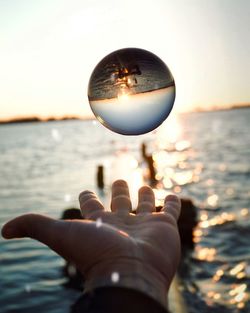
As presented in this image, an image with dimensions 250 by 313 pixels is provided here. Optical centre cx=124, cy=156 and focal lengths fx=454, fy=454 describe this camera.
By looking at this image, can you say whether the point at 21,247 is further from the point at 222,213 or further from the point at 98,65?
the point at 98,65

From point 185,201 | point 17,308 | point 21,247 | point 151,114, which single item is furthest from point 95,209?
point 21,247

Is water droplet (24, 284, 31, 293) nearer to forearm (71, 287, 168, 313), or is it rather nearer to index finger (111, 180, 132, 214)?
index finger (111, 180, 132, 214)

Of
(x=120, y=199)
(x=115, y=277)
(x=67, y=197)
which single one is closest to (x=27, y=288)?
(x=120, y=199)

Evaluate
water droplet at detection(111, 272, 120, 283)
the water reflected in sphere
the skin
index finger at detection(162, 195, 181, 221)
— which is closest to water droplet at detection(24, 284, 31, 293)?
the water reflected in sphere

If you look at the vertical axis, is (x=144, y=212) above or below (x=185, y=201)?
above

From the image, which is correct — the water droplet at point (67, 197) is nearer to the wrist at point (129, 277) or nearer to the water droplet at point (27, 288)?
the water droplet at point (27, 288)

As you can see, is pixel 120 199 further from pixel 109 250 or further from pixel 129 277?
pixel 129 277
